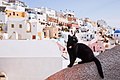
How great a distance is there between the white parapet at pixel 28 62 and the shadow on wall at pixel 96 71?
28.6 feet

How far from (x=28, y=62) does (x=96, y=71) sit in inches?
369

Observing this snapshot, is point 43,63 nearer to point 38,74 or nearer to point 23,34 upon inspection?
point 38,74

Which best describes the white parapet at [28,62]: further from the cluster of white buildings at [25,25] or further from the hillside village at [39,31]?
the cluster of white buildings at [25,25]

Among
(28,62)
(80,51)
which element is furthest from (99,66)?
(28,62)

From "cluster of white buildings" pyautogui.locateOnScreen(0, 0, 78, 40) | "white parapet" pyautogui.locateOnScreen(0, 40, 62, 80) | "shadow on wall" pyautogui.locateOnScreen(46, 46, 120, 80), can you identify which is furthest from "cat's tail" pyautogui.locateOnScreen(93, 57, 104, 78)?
"cluster of white buildings" pyautogui.locateOnScreen(0, 0, 78, 40)

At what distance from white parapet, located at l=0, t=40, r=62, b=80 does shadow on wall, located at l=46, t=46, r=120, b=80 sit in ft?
28.6

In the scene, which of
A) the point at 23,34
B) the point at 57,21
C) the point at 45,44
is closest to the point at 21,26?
the point at 23,34

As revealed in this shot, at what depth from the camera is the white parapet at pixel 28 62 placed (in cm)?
1284

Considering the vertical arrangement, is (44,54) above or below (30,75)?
above

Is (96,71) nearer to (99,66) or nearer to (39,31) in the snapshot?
(99,66)

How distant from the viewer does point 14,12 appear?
44.4 meters

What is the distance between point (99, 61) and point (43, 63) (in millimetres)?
9266

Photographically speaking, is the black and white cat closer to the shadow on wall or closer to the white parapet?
the shadow on wall

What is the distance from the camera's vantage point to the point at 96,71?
3863mm
